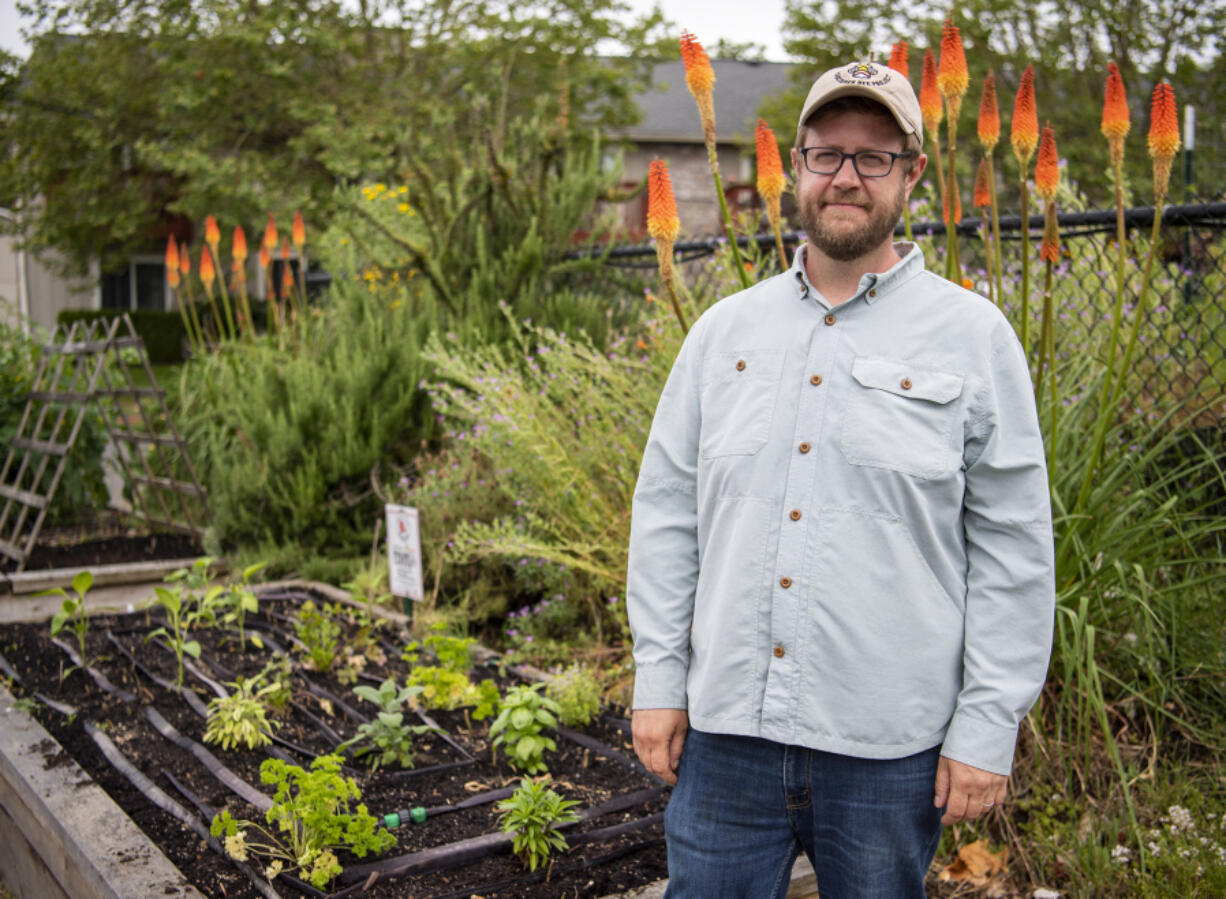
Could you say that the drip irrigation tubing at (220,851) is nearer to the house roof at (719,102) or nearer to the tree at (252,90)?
the tree at (252,90)

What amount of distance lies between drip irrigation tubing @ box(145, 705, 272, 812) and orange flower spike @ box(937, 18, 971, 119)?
9.18 feet

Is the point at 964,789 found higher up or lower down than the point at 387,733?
higher up

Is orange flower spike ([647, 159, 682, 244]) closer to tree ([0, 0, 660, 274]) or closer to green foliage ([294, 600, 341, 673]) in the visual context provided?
green foliage ([294, 600, 341, 673])

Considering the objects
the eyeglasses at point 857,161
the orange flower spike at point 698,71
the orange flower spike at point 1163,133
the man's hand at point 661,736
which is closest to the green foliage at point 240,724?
the man's hand at point 661,736

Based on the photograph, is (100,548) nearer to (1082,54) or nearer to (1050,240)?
(1050,240)

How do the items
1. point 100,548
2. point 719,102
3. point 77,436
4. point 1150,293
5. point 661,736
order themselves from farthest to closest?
point 719,102, point 77,436, point 100,548, point 1150,293, point 661,736

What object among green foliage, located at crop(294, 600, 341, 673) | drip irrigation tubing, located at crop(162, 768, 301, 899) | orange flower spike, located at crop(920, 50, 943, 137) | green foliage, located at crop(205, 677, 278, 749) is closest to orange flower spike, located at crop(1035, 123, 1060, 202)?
orange flower spike, located at crop(920, 50, 943, 137)

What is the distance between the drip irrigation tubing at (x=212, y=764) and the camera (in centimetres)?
310

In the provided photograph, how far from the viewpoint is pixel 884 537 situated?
1.83 metres

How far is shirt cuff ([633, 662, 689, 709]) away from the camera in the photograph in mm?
2000

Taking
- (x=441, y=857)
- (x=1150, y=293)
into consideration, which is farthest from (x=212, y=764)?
(x=1150, y=293)

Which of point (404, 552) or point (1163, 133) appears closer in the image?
point (1163, 133)

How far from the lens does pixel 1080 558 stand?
3156 mm

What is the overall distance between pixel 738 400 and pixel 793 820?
2.45 ft
